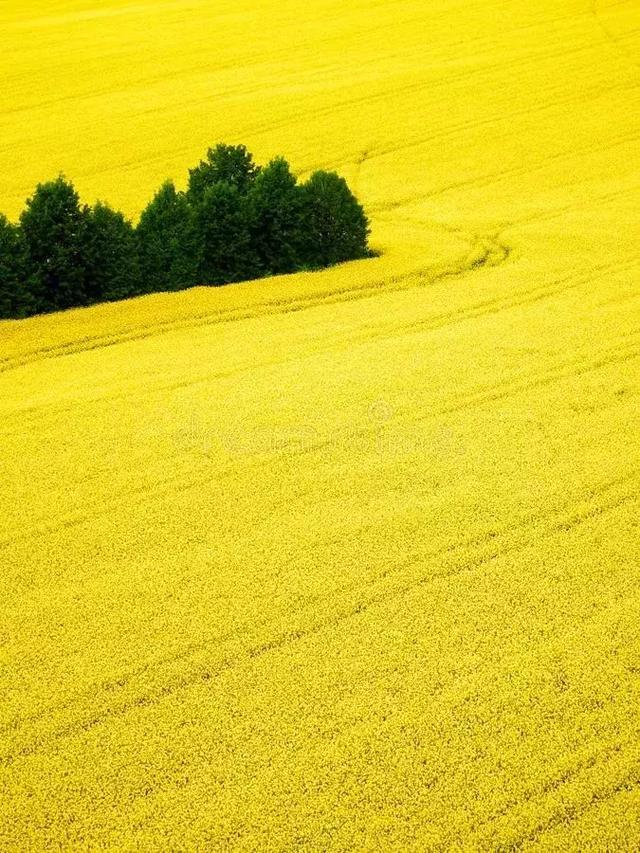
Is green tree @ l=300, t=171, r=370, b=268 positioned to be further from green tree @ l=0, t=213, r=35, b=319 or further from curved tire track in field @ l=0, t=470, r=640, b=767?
curved tire track in field @ l=0, t=470, r=640, b=767

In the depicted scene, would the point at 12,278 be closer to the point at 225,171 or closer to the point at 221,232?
the point at 221,232

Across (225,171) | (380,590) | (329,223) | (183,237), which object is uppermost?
(225,171)

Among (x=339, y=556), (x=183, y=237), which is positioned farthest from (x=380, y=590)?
(x=183, y=237)

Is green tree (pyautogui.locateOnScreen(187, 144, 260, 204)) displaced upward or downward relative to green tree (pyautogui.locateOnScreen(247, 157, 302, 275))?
upward

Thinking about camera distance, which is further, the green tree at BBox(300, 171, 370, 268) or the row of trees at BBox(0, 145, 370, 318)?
the green tree at BBox(300, 171, 370, 268)

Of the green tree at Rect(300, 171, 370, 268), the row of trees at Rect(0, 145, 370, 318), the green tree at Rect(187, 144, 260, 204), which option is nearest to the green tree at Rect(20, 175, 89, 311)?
the row of trees at Rect(0, 145, 370, 318)

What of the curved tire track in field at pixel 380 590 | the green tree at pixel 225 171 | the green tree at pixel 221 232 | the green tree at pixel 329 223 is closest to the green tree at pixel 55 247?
the green tree at pixel 221 232

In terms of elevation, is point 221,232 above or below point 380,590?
above
